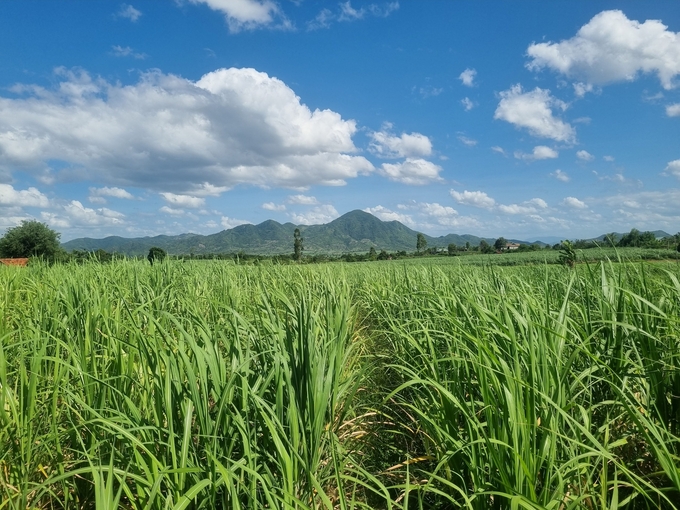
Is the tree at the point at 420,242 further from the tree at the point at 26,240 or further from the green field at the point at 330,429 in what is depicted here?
the green field at the point at 330,429

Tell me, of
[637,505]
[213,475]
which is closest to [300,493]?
[213,475]

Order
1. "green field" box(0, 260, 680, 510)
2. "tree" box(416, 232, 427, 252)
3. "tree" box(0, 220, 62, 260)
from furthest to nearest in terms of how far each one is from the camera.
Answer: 1. "tree" box(416, 232, 427, 252)
2. "tree" box(0, 220, 62, 260)
3. "green field" box(0, 260, 680, 510)

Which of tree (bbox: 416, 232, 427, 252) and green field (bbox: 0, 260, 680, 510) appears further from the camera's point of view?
tree (bbox: 416, 232, 427, 252)

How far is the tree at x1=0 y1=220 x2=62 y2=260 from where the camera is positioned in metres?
43.9

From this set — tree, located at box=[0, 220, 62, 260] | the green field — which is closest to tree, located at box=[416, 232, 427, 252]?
tree, located at box=[0, 220, 62, 260]

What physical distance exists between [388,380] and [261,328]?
116 centimetres

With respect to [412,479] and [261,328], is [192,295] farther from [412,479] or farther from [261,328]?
[412,479]

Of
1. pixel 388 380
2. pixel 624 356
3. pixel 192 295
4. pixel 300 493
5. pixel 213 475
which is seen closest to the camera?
pixel 213 475

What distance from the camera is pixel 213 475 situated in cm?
117

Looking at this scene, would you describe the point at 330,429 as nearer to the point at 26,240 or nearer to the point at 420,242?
the point at 26,240

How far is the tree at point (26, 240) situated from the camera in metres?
43.9

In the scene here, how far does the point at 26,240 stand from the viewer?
1761 inches

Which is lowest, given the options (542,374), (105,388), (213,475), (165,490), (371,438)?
(371,438)

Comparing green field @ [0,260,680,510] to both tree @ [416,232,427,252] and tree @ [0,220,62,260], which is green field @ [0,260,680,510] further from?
tree @ [416,232,427,252]
